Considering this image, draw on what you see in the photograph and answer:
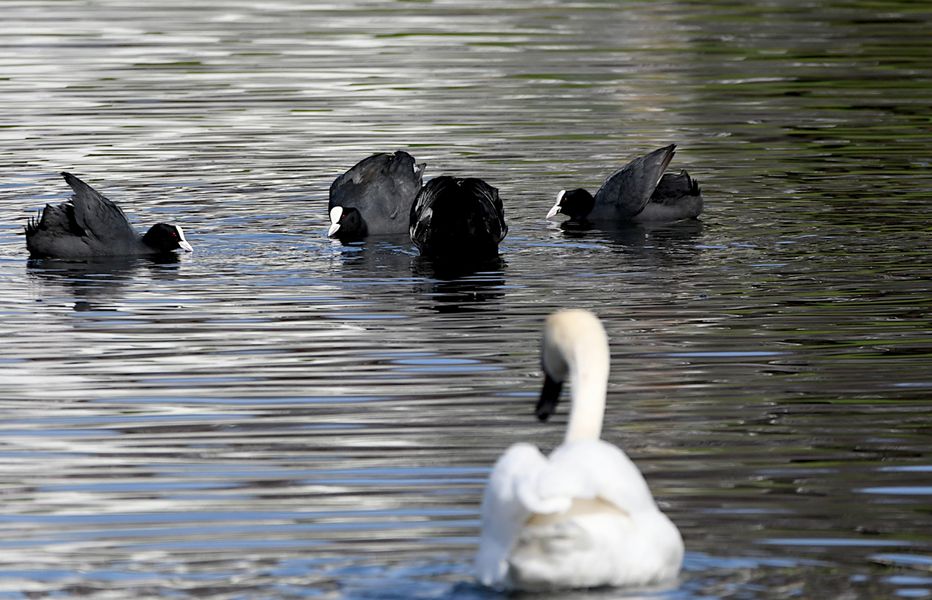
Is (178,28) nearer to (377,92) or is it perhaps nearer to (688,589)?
(377,92)

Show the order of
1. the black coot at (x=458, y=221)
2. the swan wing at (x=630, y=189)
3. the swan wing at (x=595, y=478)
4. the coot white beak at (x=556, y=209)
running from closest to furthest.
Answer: the swan wing at (x=595, y=478), the black coot at (x=458, y=221), the coot white beak at (x=556, y=209), the swan wing at (x=630, y=189)

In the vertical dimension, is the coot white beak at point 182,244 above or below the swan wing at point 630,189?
below

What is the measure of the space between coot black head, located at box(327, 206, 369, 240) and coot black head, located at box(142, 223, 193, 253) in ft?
4.98

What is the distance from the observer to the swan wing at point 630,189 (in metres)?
19.3

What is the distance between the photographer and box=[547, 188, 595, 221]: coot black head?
1886 centimetres

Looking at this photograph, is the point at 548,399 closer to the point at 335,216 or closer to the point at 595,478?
the point at 595,478

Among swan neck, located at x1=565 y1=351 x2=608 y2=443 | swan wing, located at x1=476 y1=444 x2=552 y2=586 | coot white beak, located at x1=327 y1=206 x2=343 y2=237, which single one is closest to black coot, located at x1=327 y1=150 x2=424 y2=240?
coot white beak, located at x1=327 y1=206 x2=343 y2=237

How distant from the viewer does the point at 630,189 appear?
1933 cm

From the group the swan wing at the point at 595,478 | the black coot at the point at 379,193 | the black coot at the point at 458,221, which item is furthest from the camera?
the black coot at the point at 379,193

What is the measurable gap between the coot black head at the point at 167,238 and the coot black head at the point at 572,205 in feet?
12.0

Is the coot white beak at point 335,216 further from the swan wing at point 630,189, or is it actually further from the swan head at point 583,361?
the swan head at point 583,361

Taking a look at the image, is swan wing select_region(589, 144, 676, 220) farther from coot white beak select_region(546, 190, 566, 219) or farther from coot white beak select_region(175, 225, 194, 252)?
coot white beak select_region(175, 225, 194, 252)

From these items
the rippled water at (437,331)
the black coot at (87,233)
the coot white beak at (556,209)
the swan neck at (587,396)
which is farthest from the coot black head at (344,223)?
the swan neck at (587,396)

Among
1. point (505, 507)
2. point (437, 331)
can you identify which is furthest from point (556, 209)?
point (505, 507)
